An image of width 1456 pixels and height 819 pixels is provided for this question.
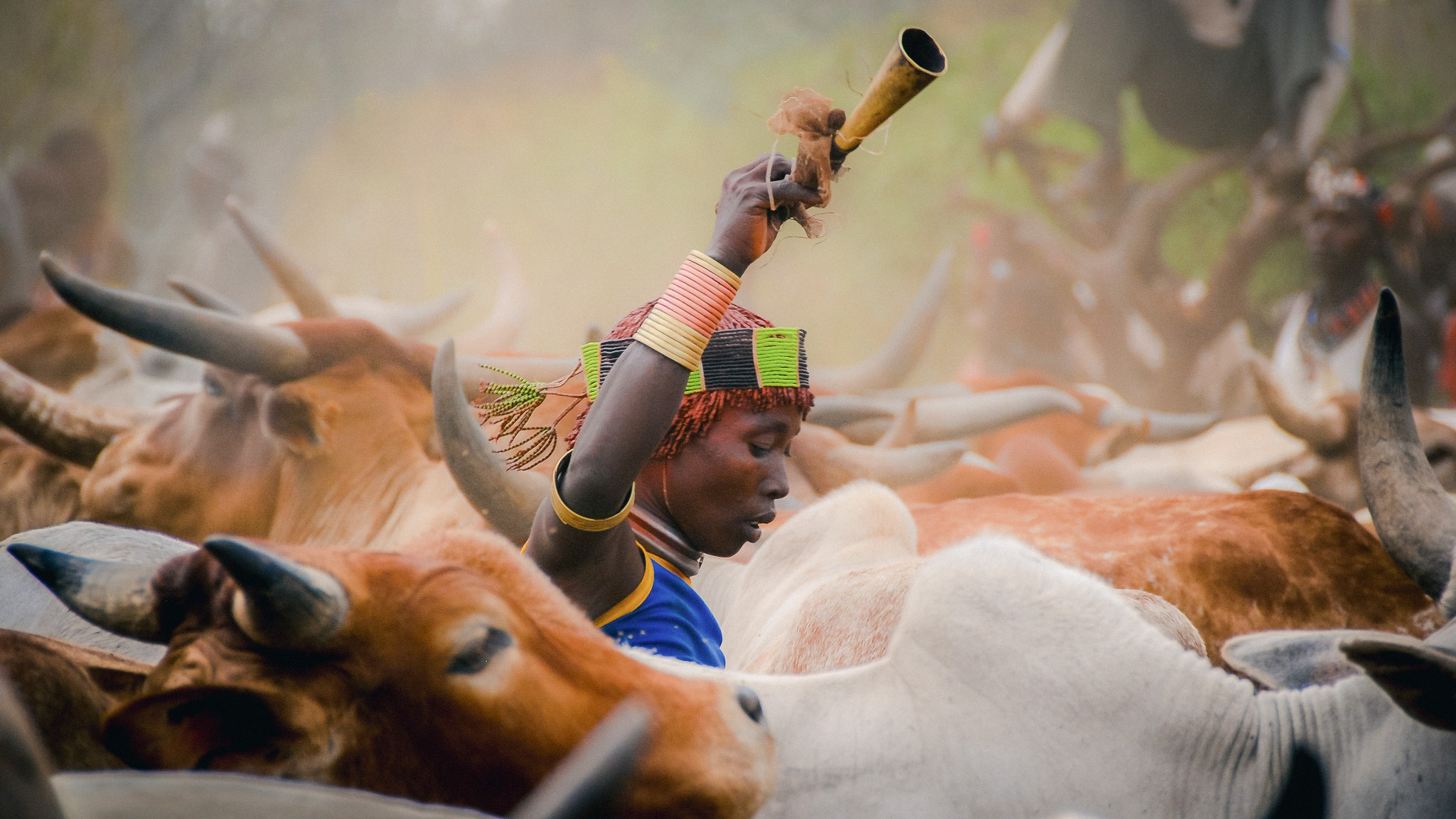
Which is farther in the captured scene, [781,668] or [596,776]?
[781,668]

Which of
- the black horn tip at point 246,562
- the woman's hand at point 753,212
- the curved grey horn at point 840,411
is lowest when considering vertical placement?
the curved grey horn at point 840,411

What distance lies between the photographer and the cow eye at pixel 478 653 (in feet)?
3.87

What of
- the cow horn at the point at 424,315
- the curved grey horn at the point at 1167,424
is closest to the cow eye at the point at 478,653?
the cow horn at the point at 424,315

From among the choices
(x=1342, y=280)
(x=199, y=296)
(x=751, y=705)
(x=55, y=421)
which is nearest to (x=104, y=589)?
(x=751, y=705)

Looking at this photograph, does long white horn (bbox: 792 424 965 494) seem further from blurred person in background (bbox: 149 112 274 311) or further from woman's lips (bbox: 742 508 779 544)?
blurred person in background (bbox: 149 112 274 311)

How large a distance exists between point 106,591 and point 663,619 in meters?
0.85

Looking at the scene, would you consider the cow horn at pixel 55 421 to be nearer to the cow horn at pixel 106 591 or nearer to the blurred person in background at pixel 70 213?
the cow horn at pixel 106 591

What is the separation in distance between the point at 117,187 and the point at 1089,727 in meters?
15.3

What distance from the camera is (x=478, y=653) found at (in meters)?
1.19

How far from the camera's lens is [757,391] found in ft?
6.23

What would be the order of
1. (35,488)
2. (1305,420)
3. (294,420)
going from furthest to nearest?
(1305,420) < (35,488) < (294,420)

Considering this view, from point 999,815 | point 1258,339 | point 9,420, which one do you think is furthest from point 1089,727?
point 1258,339

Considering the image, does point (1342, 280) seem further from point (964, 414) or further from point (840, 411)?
point (840, 411)

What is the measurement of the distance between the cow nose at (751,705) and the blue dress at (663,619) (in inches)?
14.1
